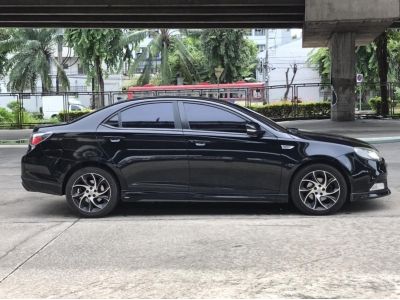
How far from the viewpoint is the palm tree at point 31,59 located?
5091 cm

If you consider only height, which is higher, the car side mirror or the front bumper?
the car side mirror

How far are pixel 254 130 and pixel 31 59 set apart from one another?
4757cm

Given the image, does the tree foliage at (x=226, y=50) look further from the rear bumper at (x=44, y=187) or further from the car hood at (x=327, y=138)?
the rear bumper at (x=44, y=187)

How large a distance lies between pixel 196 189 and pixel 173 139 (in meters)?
0.74

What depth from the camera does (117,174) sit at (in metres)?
7.80

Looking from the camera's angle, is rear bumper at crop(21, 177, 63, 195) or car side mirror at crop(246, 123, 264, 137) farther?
rear bumper at crop(21, 177, 63, 195)

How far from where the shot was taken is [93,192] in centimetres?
788

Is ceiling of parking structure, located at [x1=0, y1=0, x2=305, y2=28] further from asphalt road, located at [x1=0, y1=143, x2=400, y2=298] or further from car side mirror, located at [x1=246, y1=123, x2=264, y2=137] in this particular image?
car side mirror, located at [x1=246, y1=123, x2=264, y2=137]

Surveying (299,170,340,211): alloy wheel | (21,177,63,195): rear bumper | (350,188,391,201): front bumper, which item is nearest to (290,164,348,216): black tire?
(299,170,340,211): alloy wheel

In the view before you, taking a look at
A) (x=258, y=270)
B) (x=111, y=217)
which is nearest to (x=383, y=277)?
(x=258, y=270)

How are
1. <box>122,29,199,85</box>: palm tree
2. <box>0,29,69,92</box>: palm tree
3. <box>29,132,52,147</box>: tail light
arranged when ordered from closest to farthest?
<box>29,132,52,147</box>: tail light, <box>122,29,199,85</box>: palm tree, <box>0,29,69,92</box>: palm tree

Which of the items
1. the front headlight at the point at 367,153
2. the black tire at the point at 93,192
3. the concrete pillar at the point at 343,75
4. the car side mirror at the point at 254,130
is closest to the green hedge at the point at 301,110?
the concrete pillar at the point at 343,75

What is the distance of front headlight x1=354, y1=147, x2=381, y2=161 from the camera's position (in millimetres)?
7673

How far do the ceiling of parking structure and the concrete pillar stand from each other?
204 cm
